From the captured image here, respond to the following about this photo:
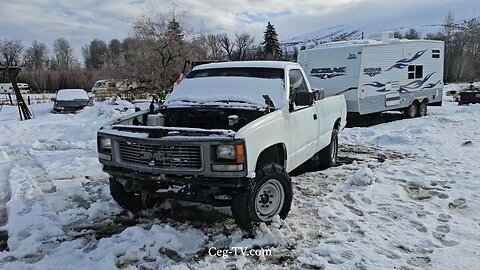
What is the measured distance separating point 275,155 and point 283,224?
86 cm

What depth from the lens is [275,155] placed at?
200 inches

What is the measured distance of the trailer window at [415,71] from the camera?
15.4 metres

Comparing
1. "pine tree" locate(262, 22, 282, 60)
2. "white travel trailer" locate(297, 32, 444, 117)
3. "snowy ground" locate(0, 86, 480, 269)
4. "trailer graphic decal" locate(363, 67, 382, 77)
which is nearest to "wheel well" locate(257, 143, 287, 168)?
"snowy ground" locate(0, 86, 480, 269)

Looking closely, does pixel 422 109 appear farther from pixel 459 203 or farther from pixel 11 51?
pixel 11 51

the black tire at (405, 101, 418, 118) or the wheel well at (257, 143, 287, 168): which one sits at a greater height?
the wheel well at (257, 143, 287, 168)

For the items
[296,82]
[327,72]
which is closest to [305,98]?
[296,82]

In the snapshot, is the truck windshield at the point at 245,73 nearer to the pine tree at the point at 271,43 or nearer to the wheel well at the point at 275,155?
the wheel well at the point at 275,155

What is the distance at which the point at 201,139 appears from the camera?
4215 mm

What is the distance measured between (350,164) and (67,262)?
5751 mm

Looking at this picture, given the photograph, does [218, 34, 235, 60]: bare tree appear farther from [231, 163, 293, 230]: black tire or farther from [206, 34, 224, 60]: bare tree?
[231, 163, 293, 230]: black tire

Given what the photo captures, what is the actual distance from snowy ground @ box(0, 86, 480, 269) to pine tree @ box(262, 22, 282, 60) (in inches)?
2308

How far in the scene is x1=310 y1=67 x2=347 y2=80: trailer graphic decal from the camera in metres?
13.8

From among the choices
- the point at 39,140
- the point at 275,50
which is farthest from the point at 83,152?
the point at 275,50

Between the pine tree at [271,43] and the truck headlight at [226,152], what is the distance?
61.9 m
